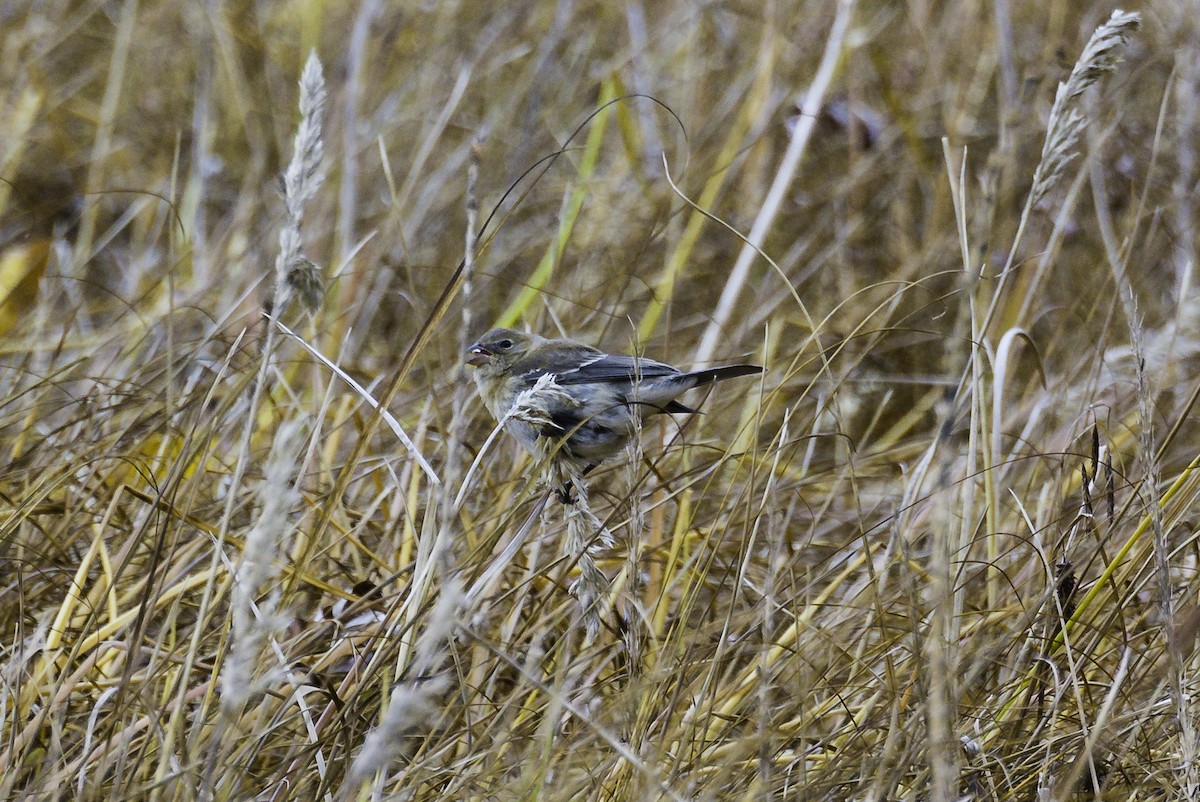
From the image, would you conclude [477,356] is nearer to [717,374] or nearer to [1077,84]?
[717,374]

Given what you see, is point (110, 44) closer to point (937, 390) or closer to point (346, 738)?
point (937, 390)

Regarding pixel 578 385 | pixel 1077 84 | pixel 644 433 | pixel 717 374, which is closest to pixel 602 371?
pixel 578 385

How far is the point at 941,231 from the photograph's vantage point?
439 centimetres

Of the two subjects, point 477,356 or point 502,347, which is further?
point 502,347

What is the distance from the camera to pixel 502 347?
3.51 metres

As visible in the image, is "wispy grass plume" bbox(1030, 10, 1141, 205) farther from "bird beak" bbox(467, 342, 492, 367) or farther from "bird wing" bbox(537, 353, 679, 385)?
"bird beak" bbox(467, 342, 492, 367)

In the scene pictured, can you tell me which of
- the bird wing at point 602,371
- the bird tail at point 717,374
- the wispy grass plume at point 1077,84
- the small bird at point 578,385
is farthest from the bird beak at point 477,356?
the wispy grass plume at point 1077,84

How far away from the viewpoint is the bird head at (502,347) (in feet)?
11.4

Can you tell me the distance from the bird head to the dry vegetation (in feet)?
0.48

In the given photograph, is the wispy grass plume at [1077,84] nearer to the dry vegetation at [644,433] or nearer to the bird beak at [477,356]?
the dry vegetation at [644,433]

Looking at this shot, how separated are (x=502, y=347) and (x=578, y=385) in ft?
1.44

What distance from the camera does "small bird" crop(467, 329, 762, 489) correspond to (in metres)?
2.64

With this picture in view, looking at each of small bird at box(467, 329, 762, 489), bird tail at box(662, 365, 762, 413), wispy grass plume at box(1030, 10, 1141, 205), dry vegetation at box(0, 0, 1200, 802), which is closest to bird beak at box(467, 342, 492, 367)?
small bird at box(467, 329, 762, 489)

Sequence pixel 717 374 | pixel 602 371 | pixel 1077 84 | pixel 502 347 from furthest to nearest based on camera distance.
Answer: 1. pixel 502 347
2. pixel 602 371
3. pixel 717 374
4. pixel 1077 84
